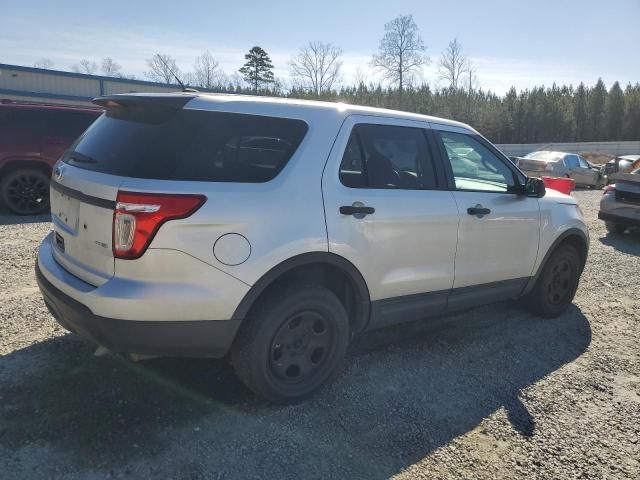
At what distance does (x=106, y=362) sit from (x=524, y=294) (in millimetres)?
3630

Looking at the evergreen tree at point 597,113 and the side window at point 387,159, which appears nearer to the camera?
the side window at point 387,159

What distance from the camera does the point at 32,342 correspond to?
3748mm

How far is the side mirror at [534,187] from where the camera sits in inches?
169

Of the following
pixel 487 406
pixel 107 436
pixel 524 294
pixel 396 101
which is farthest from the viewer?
pixel 396 101

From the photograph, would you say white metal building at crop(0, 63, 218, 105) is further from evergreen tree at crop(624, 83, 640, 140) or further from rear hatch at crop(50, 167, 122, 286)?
evergreen tree at crop(624, 83, 640, 140)

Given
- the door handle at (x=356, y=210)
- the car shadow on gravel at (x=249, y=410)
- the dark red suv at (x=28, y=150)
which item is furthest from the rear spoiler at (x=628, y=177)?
the dark red suv at (x=28, y=150)

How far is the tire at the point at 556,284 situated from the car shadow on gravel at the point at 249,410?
78cm

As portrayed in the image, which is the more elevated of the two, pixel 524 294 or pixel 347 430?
pixel 524 294

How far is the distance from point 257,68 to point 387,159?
55.6 m

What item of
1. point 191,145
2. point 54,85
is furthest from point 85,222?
point 54,85

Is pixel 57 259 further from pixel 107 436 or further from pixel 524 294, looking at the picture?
pixel 524 294

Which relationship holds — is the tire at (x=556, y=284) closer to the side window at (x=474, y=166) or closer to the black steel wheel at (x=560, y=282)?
the black steel wheel at (x=560, y=282)

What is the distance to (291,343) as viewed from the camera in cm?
308

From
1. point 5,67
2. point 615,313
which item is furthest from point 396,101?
point 615,313
